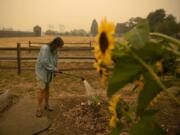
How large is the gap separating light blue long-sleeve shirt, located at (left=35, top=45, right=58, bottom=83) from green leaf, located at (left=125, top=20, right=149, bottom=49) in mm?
6196

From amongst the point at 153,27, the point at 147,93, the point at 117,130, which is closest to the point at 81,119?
the point at 153,27

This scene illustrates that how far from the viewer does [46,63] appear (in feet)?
22.5

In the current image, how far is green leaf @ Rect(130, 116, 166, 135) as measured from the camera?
724mm

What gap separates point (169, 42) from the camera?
66 centimetres

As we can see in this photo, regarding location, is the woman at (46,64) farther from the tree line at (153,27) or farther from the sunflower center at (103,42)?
the sunflower center at (103,42)

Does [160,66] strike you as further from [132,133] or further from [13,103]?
[13,103]

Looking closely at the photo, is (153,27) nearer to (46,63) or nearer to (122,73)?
(122,73)

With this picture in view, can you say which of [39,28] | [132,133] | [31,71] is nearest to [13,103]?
[31,71]

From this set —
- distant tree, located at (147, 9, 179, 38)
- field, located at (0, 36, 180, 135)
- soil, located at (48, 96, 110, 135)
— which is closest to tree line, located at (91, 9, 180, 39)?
distant tree, located at (147, 9, 179, 38)

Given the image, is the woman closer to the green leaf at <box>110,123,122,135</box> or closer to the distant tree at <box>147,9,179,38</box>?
the distant tree at <box>147,9,179,38</box>

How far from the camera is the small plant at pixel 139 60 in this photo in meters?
0.62

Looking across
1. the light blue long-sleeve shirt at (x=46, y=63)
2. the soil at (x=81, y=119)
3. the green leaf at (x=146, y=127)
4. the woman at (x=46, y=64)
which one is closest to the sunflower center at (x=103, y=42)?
the green leaf at (x=146, y=127)

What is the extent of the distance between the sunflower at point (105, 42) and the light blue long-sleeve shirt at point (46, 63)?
6.17 metres

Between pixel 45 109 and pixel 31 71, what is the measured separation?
524 centimetres
